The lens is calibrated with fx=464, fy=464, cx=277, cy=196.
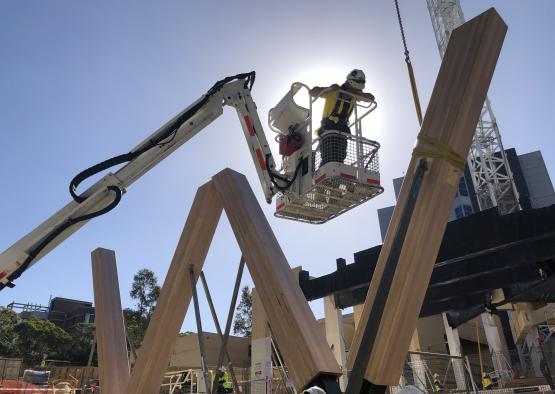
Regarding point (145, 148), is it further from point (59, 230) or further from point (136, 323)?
point (136, 323)

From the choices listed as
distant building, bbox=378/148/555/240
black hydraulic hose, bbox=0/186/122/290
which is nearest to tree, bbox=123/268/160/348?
distant building, bbox=378/148/555/240

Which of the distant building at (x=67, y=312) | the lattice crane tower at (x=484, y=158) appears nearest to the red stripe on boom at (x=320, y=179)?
the lattice crane tower at (x=484, y=158)

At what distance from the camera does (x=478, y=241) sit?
22.7ft

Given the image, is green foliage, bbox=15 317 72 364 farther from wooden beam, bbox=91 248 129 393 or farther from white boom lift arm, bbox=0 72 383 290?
wooden beam, bbox=91 248 129 393

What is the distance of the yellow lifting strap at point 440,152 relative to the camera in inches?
99.0

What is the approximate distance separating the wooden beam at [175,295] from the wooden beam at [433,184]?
5.71 feet

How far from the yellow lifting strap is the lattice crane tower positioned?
32.3 metres

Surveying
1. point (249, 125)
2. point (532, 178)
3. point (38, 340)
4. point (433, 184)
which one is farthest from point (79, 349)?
point (433, 184)

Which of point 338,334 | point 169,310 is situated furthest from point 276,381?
point 169,310

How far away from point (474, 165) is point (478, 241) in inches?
1162

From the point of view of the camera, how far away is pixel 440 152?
2.51 meters

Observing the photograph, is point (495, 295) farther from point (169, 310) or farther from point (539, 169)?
point (539, 169)

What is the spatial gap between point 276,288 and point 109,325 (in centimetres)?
270

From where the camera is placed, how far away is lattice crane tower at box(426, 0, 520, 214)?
108ft
